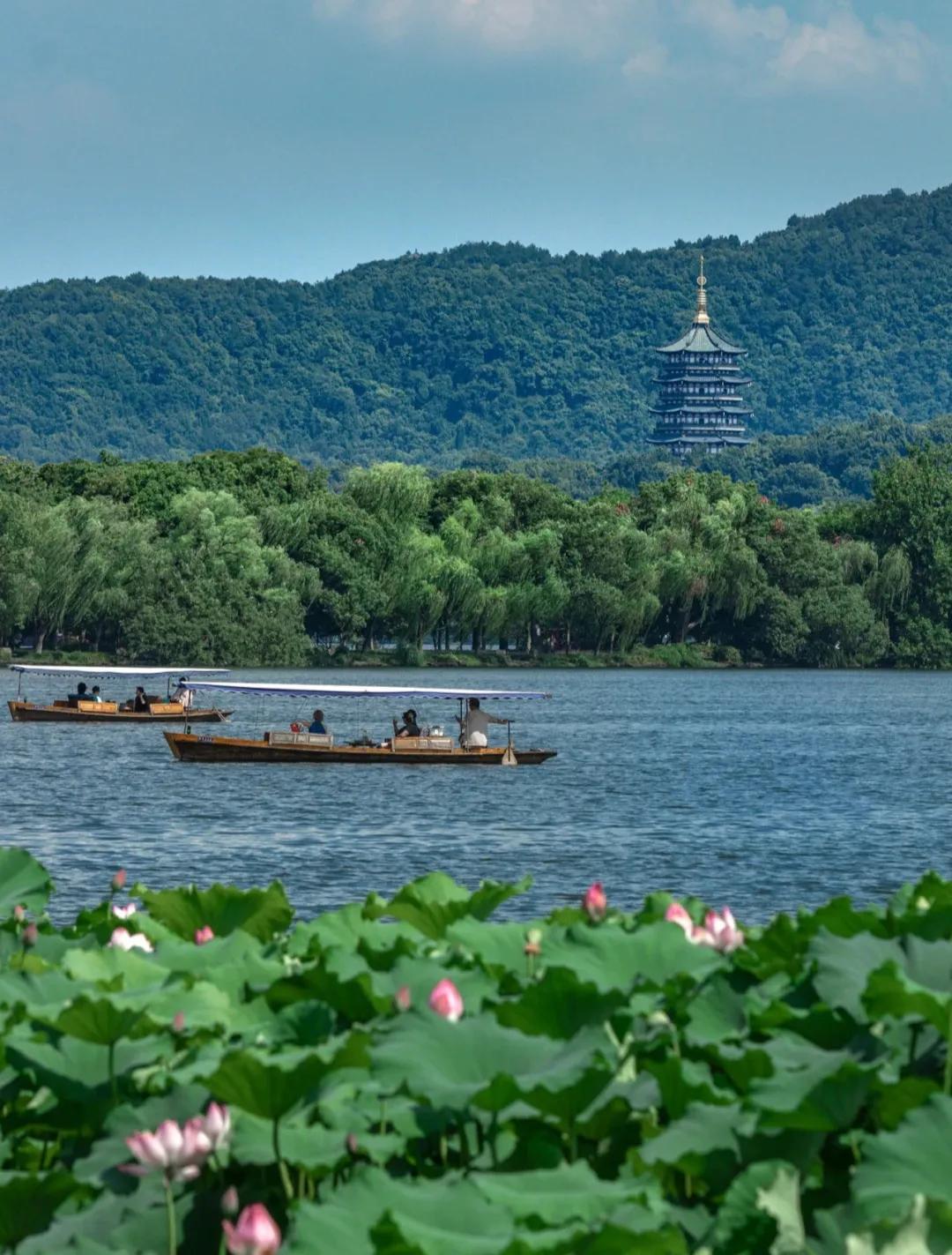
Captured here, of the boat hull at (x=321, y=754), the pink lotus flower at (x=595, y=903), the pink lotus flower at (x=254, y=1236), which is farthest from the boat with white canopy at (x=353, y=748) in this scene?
the pink lotus flower at (x=254, y=1236)

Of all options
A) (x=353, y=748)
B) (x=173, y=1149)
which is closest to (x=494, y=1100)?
(x=173, y=1149)

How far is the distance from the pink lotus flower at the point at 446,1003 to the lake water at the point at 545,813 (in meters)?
16.7

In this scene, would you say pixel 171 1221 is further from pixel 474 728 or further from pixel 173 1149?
pixel 474 728

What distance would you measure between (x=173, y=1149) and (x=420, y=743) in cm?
3979

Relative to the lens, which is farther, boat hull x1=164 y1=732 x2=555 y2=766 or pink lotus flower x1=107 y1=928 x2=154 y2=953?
boat hull x1=164 y1=732 x2=555 y2=766

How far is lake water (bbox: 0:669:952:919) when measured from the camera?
94.0ft

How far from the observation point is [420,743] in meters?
45.2

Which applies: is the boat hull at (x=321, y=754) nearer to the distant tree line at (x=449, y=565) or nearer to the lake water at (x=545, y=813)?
the lake water at (x=545, y=813)

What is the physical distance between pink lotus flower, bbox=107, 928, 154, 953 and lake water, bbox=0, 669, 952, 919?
14.9 meters

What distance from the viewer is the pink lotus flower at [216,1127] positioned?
18.2ft

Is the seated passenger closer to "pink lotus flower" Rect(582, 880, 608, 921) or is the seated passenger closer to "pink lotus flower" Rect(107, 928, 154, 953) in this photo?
"pink lotus flower" Rect(107, 928, 154, 953)

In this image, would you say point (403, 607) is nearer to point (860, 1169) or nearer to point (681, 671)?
point (681, 671)

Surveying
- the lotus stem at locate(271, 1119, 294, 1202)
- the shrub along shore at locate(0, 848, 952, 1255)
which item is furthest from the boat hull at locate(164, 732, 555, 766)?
the lotus stem at locate(271, 1119, 294, 1202)

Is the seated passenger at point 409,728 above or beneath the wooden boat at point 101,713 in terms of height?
above
